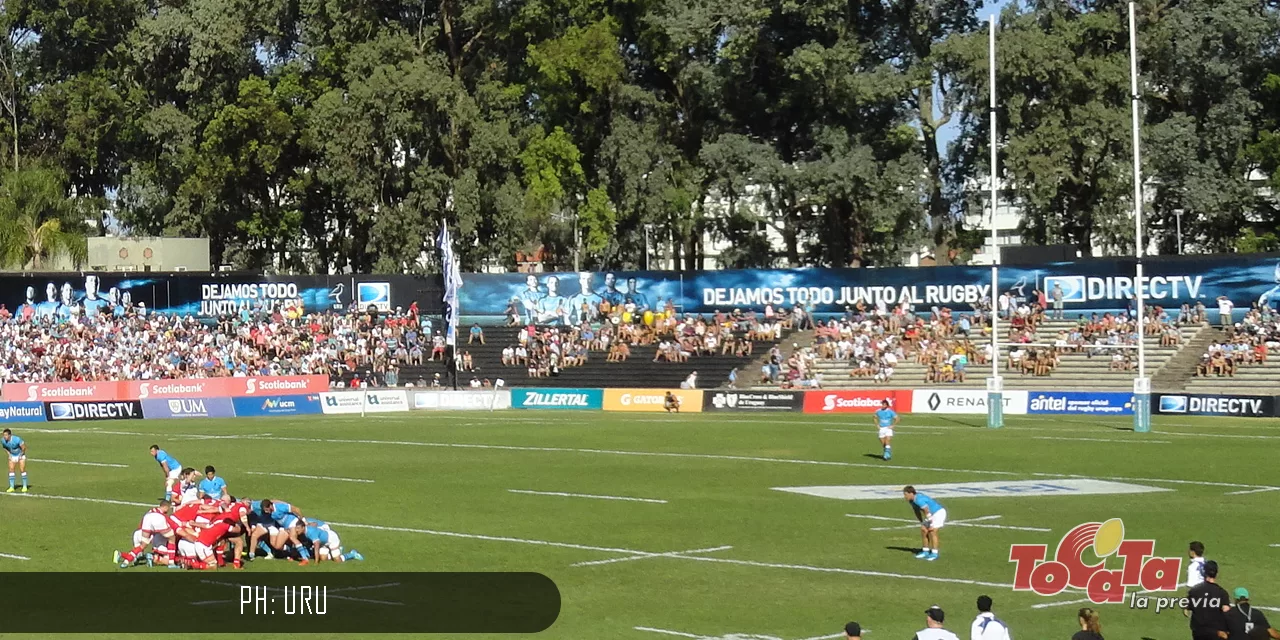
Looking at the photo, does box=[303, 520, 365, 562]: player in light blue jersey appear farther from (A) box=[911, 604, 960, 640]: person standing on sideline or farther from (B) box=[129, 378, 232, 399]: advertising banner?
(B) box=[129, 378, 232, 399]: advertising banner

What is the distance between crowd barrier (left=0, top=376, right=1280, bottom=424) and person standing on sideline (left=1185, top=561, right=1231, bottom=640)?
40251 mm

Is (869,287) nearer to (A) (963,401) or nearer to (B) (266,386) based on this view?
(A) (963,401)

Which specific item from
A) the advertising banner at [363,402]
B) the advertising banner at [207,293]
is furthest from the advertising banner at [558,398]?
the advertising banner at [207,293]

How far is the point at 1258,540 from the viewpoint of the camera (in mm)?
26500

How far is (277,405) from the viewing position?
6731 cm

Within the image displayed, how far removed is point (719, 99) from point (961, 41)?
13510 millimetres

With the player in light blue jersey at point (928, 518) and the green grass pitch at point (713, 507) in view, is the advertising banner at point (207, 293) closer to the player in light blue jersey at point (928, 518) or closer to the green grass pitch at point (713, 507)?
the green grass pitch at point (713, 507)

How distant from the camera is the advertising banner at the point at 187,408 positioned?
65312 mm

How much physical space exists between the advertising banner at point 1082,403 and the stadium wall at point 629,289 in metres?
8.56

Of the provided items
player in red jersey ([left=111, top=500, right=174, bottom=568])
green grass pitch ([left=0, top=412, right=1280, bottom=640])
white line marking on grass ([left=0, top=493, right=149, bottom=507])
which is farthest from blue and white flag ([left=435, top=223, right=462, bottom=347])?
player in red jersey ([left=111, top=500, right=174, bottom=568])

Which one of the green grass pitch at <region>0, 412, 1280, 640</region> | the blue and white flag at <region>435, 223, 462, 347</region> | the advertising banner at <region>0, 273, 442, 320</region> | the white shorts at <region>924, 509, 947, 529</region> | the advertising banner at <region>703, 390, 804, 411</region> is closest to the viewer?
the green grass pitch at <region>0, 412, 1280, 640</region>

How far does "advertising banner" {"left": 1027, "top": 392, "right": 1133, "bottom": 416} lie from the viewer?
5612cm

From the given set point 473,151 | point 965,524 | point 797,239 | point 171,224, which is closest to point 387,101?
point 473,151

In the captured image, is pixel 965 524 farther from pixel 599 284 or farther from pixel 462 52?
pixel 462 52
